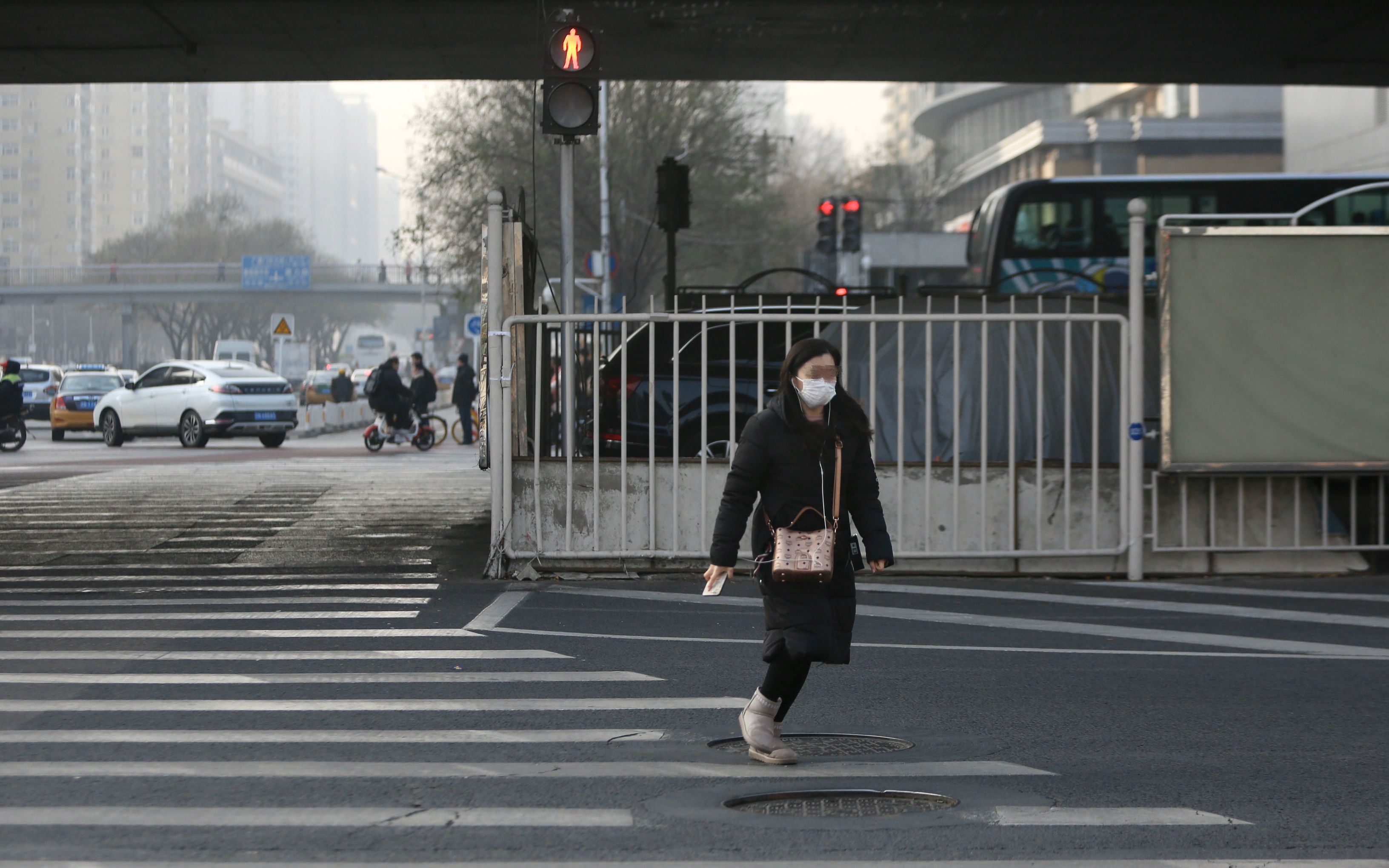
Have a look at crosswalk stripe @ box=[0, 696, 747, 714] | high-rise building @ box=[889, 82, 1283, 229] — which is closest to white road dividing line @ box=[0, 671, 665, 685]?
crosswalk stripe @ box=[0, 696, 747, 714]

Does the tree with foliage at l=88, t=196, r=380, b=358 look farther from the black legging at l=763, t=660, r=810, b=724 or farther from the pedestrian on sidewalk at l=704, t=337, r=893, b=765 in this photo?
the black legging at l=763, t=660, r=810, b=724

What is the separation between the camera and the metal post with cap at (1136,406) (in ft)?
35.0

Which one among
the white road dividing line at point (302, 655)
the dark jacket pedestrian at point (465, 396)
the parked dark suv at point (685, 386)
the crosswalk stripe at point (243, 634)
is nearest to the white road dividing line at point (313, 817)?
the white road dividing line at point (302, 655)

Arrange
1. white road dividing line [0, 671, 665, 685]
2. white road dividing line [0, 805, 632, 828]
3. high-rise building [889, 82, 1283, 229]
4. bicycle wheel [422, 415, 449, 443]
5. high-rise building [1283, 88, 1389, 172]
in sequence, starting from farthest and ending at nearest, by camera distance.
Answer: high-rise building [889, 82, 1283, 229], high-rise building [1283, 88, 1389, 172], bicycle wheel [422, 415, 449, 443], white road dividing line [0, 671, 665, 685], white road dividing line [0, 805, 632, 828]

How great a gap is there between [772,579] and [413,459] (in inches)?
730

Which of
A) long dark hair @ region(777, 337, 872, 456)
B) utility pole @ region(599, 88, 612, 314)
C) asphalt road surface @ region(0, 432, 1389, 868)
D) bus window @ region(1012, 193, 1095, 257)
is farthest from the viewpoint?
utility pole @ region(599, 88, 612, 314)

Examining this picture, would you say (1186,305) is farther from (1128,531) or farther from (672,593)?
(672,593)

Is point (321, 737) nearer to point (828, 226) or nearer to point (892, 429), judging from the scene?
point (892, 429)

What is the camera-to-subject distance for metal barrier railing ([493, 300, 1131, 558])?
10.6 meters

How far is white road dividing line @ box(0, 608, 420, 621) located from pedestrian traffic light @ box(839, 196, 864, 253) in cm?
1389

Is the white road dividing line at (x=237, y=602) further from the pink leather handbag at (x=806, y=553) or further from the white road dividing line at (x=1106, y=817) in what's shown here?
the white road dividing line at (x=1106, y=817)

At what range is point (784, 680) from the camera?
5648 millimetres

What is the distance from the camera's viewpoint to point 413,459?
2370cm

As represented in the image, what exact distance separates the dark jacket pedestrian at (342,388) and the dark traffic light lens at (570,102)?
3214 cm
